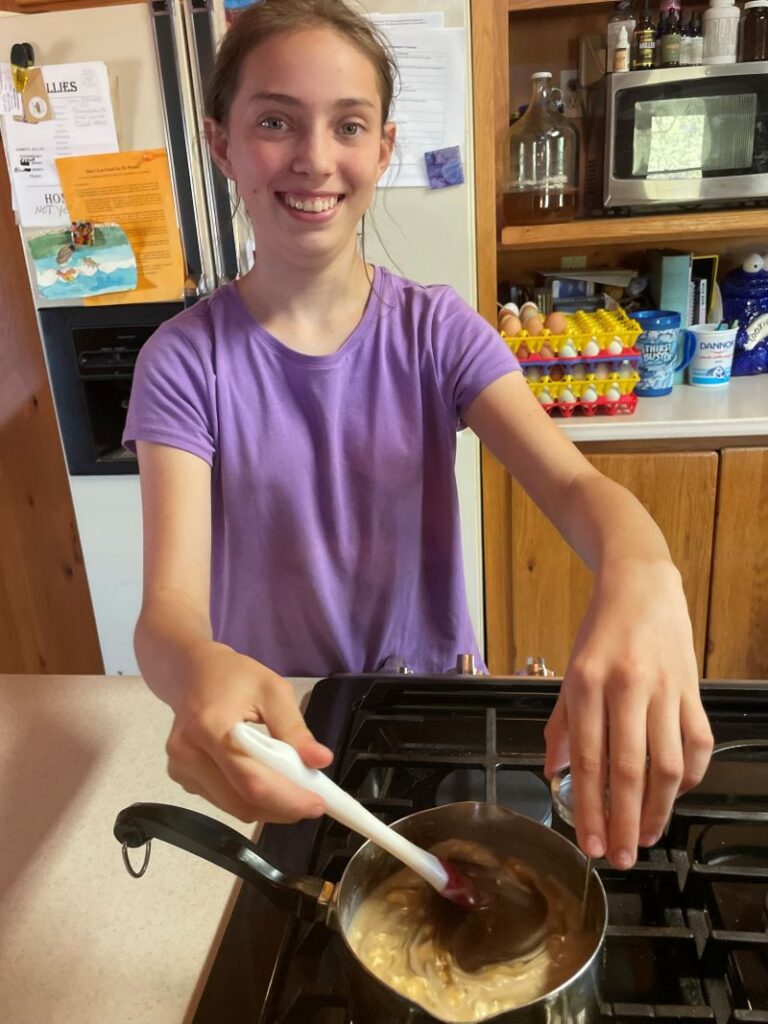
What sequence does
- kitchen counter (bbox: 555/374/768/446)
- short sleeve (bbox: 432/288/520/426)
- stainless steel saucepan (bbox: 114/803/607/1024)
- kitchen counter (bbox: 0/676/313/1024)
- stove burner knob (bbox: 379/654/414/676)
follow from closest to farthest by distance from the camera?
stainless steel saucepan (bbox: 114/803/607/1024), kitchen counter (bbox: 0/676/313/1024), stove burner knob (bbox: 379/654/414/676), short sleeve (bbox: 432/288/520/426), kitchen counter (bbox: 555/374/768/446)

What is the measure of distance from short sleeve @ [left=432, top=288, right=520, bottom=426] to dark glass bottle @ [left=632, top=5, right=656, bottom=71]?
3.35 feet

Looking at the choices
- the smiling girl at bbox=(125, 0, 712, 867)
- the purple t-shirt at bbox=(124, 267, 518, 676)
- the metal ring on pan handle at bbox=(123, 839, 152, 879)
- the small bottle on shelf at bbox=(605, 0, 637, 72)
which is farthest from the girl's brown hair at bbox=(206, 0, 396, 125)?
the small bottle on shelf at bbox=(605, 0, 637, 72)

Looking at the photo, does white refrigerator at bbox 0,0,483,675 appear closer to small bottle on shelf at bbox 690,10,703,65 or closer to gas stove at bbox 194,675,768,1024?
small bottle on shelf at bbox 690,10,703,65

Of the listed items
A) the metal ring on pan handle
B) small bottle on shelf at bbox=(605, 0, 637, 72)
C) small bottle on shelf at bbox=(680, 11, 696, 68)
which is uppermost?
small bottle on shelf at bbox=(605, 0, 637, 72)

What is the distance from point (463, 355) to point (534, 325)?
0.82 metres

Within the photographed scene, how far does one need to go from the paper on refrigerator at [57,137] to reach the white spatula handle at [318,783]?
1506 mm

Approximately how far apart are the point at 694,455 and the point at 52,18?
1465 mm

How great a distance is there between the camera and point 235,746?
0.43 meters

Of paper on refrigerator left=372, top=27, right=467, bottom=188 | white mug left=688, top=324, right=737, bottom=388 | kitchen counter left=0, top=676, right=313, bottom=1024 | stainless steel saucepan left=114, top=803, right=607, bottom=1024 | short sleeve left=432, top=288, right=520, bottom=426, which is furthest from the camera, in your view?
white mug left=688, top=324, right=737, bottom=388

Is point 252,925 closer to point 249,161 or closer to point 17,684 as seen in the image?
point 17,684

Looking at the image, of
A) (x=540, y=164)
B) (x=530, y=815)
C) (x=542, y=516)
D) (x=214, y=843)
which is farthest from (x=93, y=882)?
(x=540, y=164)

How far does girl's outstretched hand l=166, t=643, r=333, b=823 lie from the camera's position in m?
0.42

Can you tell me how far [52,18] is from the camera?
5.07ft

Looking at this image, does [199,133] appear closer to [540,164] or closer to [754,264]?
[540,164]
